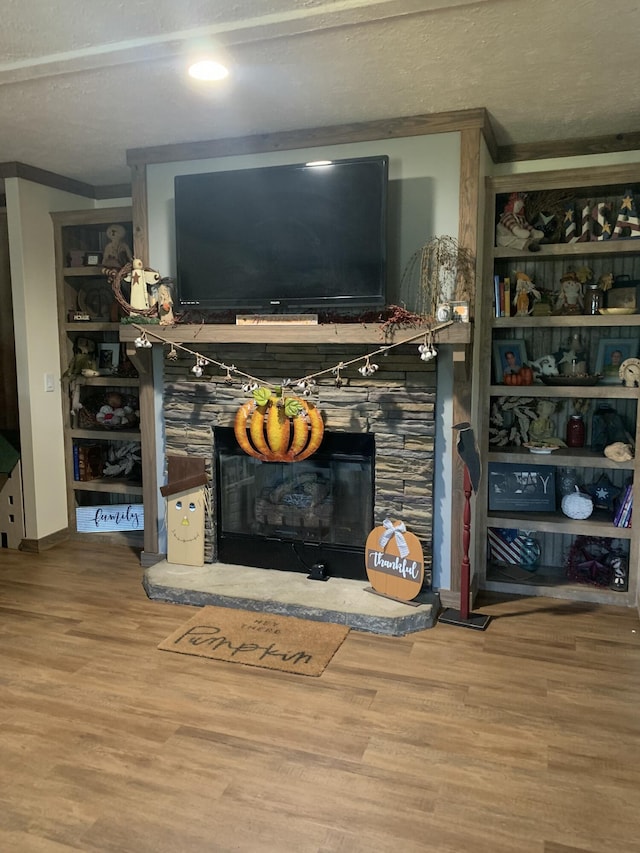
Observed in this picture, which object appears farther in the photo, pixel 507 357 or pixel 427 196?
pixel 507 357

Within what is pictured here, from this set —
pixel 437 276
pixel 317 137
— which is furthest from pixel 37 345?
pixel 437 276

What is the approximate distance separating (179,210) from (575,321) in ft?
7.03

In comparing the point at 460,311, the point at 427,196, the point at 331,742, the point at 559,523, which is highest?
the point at 427,196

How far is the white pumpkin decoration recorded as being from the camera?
139 inches

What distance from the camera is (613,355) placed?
11.6 ft

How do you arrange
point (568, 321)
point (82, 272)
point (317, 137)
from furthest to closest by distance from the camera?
point (82, 272) < point (568, 321) < point (317, 137)

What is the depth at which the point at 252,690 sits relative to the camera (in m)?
2.61

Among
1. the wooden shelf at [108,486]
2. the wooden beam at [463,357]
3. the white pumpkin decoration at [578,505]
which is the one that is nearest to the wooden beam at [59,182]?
the wooden shelf at [108,486]

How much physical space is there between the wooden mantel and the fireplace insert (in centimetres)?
57

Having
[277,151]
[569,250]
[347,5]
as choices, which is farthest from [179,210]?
[569,250]

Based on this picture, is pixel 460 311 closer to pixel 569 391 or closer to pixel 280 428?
pixel 569 391

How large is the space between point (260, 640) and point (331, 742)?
31.1 inches

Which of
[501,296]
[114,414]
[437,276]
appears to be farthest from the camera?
[114,414]

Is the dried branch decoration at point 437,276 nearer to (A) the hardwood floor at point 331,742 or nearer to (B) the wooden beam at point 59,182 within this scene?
(A) the hardwood floor at point 331,742
